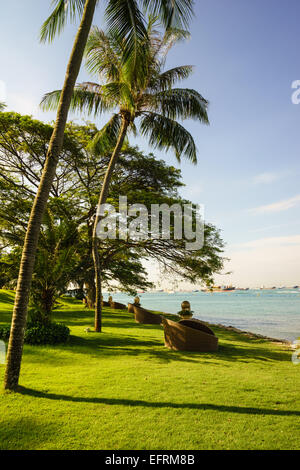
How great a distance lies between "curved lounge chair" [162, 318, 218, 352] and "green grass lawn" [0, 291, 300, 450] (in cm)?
90

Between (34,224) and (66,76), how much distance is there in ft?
9.64

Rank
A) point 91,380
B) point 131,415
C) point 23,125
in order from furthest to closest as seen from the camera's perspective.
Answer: point 23,125 → point 91,380 → point 131,415

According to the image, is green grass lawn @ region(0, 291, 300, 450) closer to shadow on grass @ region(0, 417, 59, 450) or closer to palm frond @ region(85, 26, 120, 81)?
shadow on grass @ region(0, 417, 59, 450)

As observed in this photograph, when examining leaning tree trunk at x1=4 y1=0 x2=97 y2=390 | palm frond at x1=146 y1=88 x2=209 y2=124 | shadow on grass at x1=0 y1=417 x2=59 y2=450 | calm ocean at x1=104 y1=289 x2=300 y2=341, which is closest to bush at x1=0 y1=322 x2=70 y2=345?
leaning tree trunk at x1=4 y1=0 x2=97 y2=390

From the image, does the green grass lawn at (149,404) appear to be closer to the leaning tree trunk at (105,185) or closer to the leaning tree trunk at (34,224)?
the leaning tree trunk at (34,224)

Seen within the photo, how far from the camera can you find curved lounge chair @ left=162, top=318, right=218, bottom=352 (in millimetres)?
8336

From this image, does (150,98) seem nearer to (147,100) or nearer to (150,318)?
(147,100)

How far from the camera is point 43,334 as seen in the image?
8508mm

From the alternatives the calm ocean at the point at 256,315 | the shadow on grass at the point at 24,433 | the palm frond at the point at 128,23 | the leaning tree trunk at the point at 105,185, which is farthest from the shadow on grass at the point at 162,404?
the calm ocean at the point at 256,315

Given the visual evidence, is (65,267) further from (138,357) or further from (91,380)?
(91,380)

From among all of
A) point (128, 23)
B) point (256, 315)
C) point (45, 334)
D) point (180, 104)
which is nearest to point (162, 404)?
point (45, 334)

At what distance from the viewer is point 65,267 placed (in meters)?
9.66
